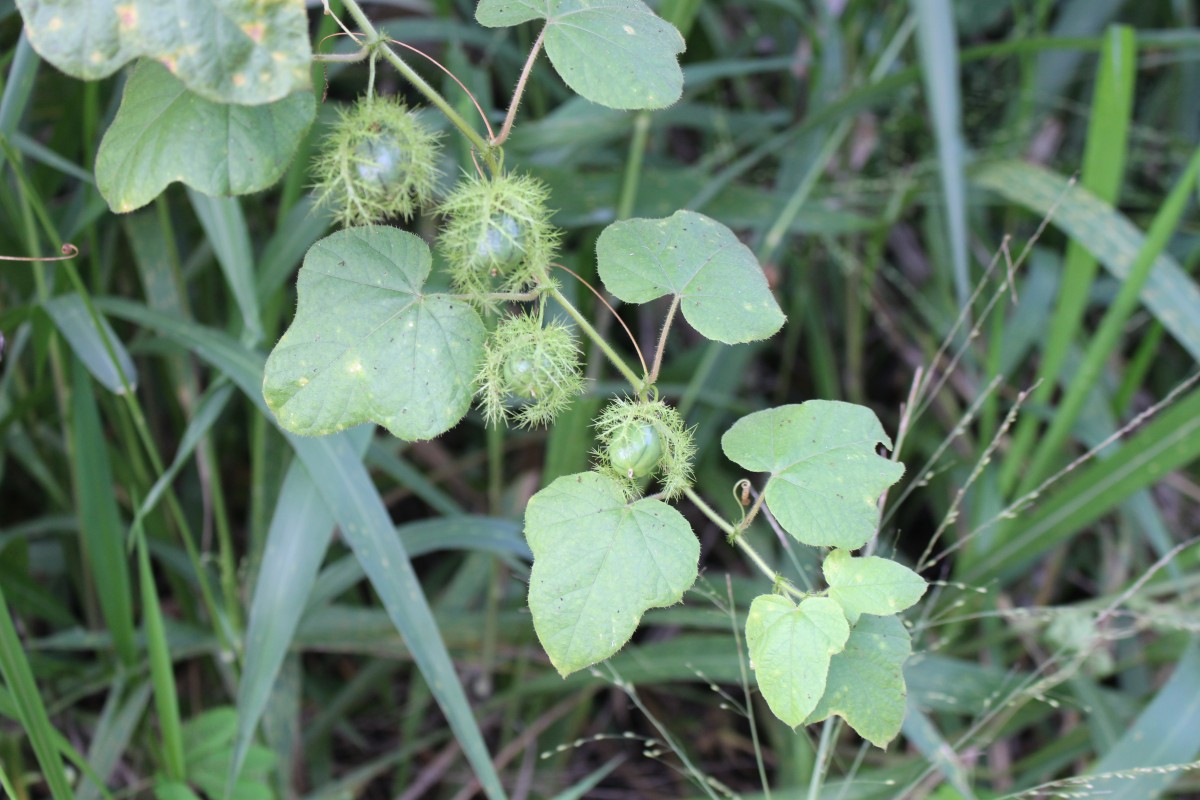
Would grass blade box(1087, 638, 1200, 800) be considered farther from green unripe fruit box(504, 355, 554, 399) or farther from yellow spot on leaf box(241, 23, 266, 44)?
yellow spot on leaf box(241, 23, 266, 44)

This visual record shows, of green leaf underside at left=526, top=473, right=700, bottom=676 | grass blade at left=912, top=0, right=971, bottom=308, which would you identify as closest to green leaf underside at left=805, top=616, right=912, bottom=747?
green leaf underside at left=526, top=473, right=700, bottom=676

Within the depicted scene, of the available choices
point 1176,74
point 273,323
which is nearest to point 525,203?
point 273,323

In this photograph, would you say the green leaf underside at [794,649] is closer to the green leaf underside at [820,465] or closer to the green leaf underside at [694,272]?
the green leaf underside at [820,465]

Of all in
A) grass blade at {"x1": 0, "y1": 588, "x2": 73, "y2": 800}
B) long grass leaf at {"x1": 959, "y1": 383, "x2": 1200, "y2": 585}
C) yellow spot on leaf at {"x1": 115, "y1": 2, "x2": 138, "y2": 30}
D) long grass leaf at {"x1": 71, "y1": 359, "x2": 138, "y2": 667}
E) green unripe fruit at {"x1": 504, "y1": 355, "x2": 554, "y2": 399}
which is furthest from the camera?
long grass leaf at {"x1": 959, "y1": 383, "x2": 1200, "y2": 585}

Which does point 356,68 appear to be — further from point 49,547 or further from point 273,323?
point 49,547

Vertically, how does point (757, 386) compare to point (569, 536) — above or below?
below

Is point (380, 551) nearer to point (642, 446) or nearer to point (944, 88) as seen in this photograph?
point (642, 446)

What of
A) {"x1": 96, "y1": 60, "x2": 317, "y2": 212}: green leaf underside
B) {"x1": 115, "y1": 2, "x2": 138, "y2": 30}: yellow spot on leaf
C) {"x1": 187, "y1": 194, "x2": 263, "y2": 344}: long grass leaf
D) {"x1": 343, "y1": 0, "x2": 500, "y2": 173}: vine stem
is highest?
{"x1": 115, "y1": 2, "x2": 138, "y2": 30}: yellow spot on leaf
